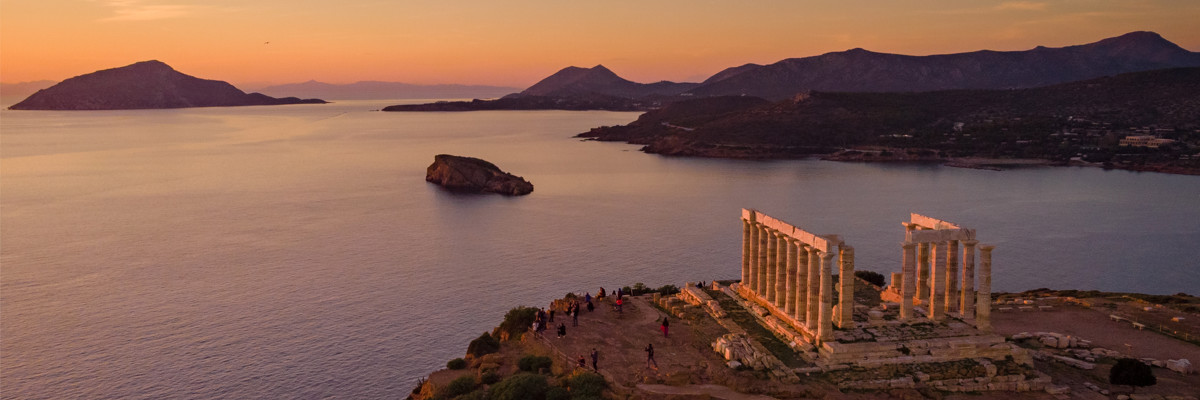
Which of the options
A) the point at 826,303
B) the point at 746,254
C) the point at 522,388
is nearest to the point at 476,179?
the point at 746,254

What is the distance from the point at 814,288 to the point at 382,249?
51875 millimetres

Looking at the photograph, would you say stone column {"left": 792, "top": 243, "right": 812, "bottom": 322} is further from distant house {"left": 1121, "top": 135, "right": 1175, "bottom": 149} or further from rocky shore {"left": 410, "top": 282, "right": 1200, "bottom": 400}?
distant house {"left": 1121, "top": 135, "right": 1175, "bottom": 149}

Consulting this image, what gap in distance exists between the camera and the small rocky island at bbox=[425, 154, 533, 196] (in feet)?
396

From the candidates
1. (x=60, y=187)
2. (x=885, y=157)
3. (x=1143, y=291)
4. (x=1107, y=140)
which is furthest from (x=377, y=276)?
(x=1107, y=140)

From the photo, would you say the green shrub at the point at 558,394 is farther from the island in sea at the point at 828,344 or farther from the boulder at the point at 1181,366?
the boulder at the point at 1181,366

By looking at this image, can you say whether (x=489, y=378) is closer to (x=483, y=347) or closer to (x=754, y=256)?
(x=483, y=347)

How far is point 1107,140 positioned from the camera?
6471 inches

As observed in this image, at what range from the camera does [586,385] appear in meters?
36.5

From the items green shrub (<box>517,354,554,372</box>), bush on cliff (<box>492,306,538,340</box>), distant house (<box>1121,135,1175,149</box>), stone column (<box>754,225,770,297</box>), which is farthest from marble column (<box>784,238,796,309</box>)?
distant house (<box>1121,135,1175,149</box>)

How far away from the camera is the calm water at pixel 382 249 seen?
50938mm

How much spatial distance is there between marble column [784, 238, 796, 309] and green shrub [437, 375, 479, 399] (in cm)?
1492

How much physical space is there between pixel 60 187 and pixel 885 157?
141 meters

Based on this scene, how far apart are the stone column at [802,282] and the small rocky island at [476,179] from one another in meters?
82.0

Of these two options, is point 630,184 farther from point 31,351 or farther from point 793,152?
point 31,351
